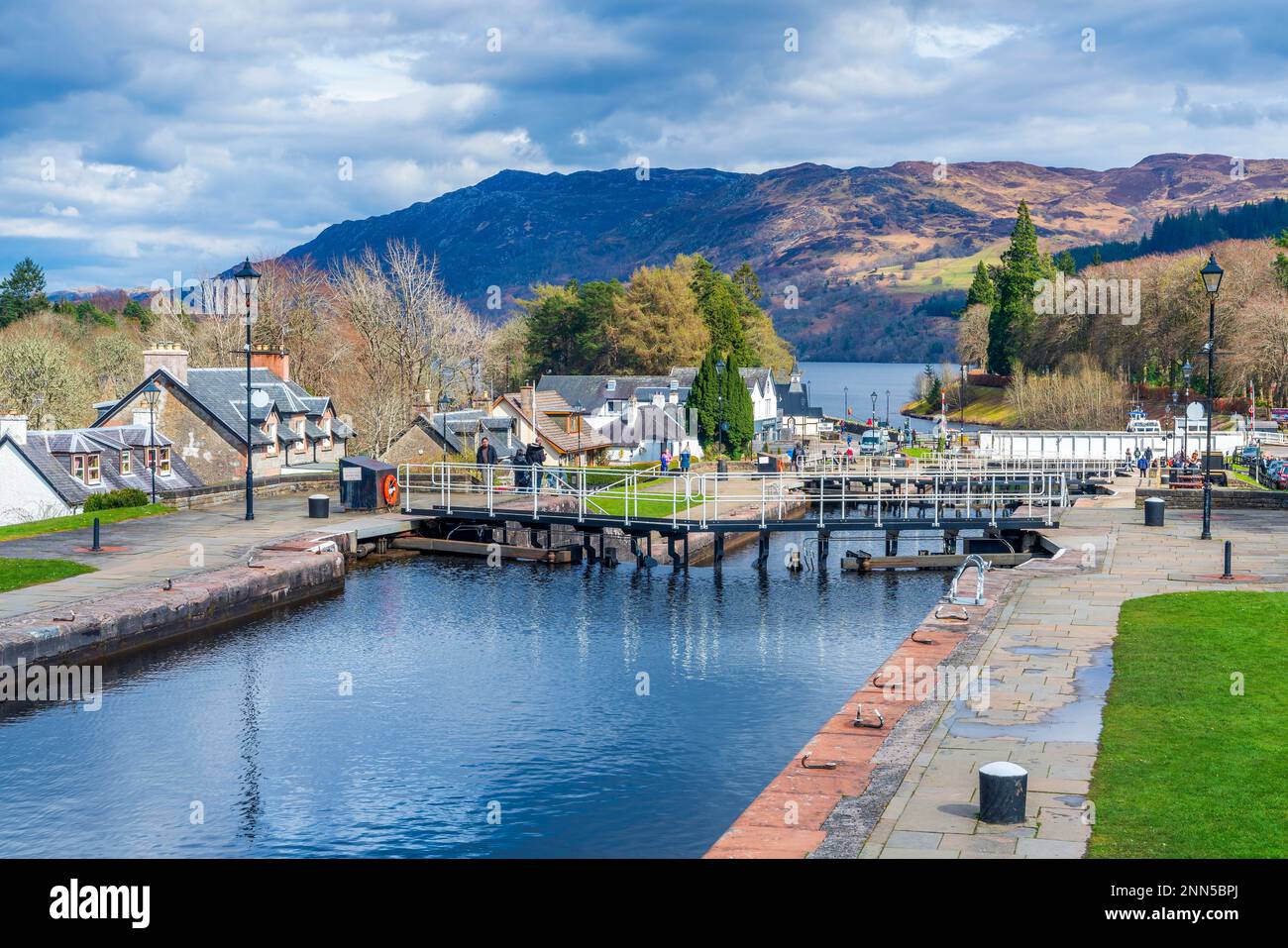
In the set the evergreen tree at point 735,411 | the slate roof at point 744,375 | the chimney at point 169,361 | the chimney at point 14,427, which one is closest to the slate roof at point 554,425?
the evergreen tree at point 735,411

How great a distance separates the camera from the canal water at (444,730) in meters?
21.7

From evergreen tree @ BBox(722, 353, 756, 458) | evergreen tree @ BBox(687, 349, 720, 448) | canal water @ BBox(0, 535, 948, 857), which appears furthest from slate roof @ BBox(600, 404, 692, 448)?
canal water @ BBox(0, 535, 948, 857)

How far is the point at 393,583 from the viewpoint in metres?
46.4

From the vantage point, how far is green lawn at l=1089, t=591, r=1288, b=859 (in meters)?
16.4

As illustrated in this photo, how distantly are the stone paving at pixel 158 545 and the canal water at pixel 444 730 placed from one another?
383 cm

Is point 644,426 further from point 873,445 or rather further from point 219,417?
point 219,417

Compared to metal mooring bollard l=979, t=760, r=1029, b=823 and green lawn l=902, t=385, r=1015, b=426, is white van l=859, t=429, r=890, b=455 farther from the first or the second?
metal mooring bollard l=979, t=760, r=1029, b=823

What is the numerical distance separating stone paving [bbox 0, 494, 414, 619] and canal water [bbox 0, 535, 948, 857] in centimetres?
383

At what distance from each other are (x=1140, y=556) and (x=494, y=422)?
42.6m

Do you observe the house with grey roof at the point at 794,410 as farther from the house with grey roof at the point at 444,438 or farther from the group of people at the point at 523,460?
the group of people at the point at 523,460

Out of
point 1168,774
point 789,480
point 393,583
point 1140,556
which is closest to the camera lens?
point 1168,774

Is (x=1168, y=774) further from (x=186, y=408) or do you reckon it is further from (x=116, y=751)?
(x=186, y=408)

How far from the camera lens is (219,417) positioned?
2419 inches
